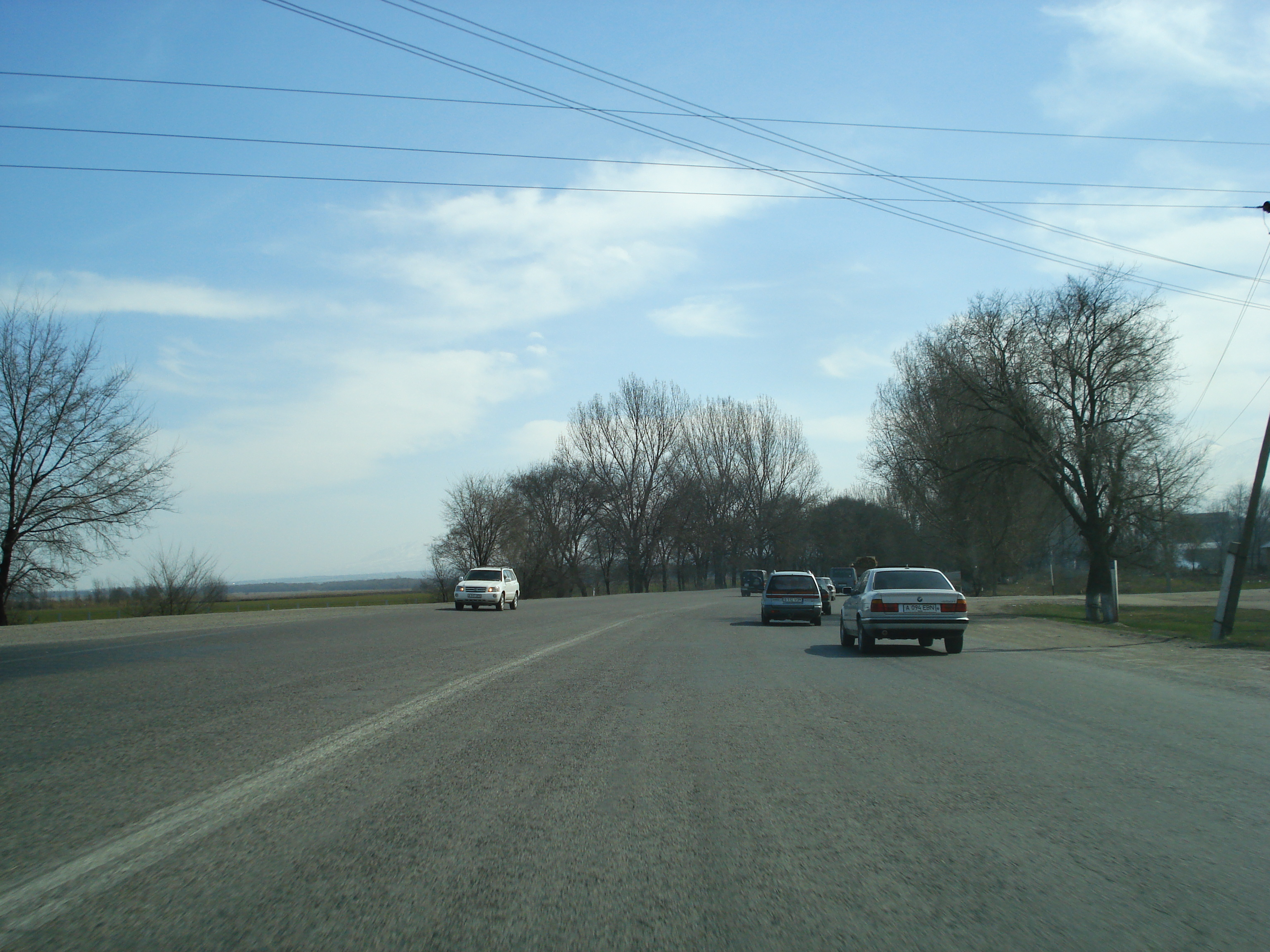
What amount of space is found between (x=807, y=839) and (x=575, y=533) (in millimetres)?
85043

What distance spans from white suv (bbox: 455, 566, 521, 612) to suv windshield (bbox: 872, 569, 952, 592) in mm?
24333

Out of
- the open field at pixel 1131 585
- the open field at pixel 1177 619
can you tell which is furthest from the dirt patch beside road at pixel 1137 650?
the open field at pixel 1131 585

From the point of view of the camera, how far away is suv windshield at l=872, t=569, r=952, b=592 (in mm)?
17656

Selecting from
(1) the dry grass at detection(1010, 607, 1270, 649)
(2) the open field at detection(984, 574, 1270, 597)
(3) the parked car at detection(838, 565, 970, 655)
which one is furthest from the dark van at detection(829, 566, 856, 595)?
(3) the parked car at detection(838, 565, 970, 655)

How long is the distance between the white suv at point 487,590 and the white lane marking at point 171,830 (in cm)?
3144

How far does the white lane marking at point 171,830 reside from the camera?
3.98 meters

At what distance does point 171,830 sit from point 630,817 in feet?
8.75

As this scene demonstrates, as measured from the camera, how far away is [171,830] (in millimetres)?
5129

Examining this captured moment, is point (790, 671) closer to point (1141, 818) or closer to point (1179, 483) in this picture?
point (1141, 818)

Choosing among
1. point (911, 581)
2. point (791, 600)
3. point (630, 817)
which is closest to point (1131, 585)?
point (791, 600)

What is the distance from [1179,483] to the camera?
30.7m

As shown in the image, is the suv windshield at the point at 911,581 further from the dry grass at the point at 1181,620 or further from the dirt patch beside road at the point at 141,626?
the dirt patch beside road at the point at 141,626

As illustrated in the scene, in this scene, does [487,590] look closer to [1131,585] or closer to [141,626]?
[141,626]

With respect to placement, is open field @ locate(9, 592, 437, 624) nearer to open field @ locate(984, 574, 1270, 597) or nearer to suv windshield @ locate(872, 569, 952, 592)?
suv windshield @ locate(872, 569, 952, 592)
